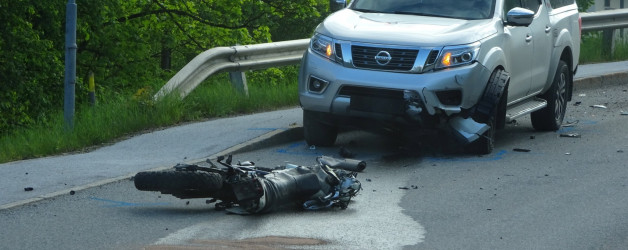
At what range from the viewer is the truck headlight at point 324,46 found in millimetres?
11117

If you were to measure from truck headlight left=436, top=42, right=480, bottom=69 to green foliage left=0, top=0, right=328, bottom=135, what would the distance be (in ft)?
15.5

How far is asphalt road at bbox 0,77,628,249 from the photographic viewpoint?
7336 mm

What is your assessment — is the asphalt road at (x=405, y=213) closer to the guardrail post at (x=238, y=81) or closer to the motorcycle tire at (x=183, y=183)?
the motorcycle tire at (x=183, y=183)

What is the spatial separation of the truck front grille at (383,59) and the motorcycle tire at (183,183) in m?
3.07

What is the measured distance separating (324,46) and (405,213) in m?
3.22

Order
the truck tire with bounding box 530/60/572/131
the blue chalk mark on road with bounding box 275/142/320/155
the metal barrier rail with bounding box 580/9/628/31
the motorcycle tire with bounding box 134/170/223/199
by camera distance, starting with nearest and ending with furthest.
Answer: the motorcycle tire with bounding box 134/170/223/199 < the blue chalk mark on road with bounding box 275/142/320/155 < the truck tire with bounding box 530/60/572/131 < the metal barrier rail with bounding box 580/9/628/31

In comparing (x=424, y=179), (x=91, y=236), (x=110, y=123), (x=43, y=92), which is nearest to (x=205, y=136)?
(x=110, y=123)

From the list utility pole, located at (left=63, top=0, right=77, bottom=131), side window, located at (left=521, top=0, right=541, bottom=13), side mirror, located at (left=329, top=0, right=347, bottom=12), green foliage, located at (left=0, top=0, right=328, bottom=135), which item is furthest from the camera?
green foliage, located at (left=0, top=0, right=328, bottom=135)

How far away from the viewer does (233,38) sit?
31500 mm

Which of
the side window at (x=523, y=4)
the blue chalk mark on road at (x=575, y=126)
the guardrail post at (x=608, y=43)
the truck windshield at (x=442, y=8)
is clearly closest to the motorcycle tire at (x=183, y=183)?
the truck windshield at (x=442, y=8)

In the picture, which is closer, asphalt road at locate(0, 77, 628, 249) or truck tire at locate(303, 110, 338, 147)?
asphalt road at locate(0, 77, 628, 249)

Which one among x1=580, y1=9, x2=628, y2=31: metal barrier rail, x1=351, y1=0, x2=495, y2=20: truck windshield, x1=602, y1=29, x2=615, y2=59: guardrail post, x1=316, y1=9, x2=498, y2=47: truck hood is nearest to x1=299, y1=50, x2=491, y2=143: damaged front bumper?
x1=316, y1=9, x2=498, y2=47: truck hood

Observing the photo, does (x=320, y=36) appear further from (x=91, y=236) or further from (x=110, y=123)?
(x=91, y=236)

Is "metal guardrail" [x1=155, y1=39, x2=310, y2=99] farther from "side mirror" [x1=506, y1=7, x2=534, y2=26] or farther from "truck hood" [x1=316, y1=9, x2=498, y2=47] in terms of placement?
"side mirror" [x1=506, y1=7, x2=534, y2=26]
